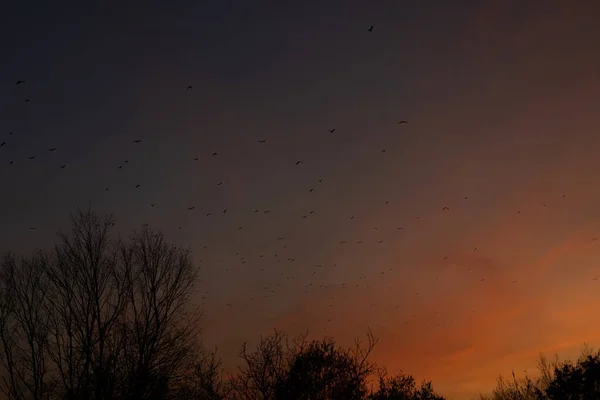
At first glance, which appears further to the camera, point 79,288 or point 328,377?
point 328,377

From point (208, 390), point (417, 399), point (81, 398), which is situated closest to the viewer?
point (81, 398)

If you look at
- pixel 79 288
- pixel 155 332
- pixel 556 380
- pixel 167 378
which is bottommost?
pixel 556 380

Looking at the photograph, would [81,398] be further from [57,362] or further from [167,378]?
[167,378]

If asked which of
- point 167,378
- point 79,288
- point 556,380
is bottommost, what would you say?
point 556,380

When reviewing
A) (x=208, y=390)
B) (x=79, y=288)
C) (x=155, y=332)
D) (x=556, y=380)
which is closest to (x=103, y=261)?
(x=79, y=288)

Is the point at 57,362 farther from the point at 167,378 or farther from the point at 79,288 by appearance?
the point at 167,378

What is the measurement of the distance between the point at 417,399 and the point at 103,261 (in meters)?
30.1

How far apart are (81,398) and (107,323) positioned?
3961 millimetres

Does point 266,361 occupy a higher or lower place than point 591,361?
higher

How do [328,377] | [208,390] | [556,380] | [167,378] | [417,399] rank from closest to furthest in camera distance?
[167,378] < [556,380] < [208,390] < [328,377] < [417,399]

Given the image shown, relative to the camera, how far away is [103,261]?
2938cm

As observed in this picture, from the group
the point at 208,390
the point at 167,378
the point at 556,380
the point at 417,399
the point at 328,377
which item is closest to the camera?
the point at 167,378

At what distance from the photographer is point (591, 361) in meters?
30.5

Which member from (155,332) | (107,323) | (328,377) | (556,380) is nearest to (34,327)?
(107,323)
